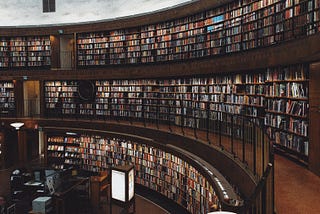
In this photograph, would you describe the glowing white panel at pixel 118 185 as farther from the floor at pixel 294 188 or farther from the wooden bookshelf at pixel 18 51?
the wooden bookshelf at pixel 18 51

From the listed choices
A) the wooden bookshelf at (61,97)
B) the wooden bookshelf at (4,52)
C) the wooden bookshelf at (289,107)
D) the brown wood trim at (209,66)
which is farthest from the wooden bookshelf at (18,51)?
the wooden bookshelf at (289,107)

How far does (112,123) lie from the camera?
9742 millimetres

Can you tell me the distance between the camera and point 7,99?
40.5 feet

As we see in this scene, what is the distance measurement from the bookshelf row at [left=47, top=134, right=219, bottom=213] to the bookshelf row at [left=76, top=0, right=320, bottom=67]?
2.87 metres

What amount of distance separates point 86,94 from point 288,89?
7680 millimetres

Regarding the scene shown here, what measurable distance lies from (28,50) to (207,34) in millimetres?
7881

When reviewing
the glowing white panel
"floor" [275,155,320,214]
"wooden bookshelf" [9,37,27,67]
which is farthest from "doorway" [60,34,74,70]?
"floor" [275,155,320,214]

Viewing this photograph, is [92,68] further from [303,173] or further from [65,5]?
[303,173]

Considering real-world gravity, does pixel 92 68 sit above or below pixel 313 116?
above

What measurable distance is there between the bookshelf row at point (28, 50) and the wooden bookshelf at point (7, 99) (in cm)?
94

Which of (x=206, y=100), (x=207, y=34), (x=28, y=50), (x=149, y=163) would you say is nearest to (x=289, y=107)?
(x=206, y=100)

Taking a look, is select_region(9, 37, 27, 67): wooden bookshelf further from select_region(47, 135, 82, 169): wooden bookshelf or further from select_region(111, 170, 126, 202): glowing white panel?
select_region(111, 170, 126, 202): glowing white panel

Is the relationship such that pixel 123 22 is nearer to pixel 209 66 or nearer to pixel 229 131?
pixel 209 66

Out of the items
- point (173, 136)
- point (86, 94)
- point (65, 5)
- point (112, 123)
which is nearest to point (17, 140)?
point (86, 94)
